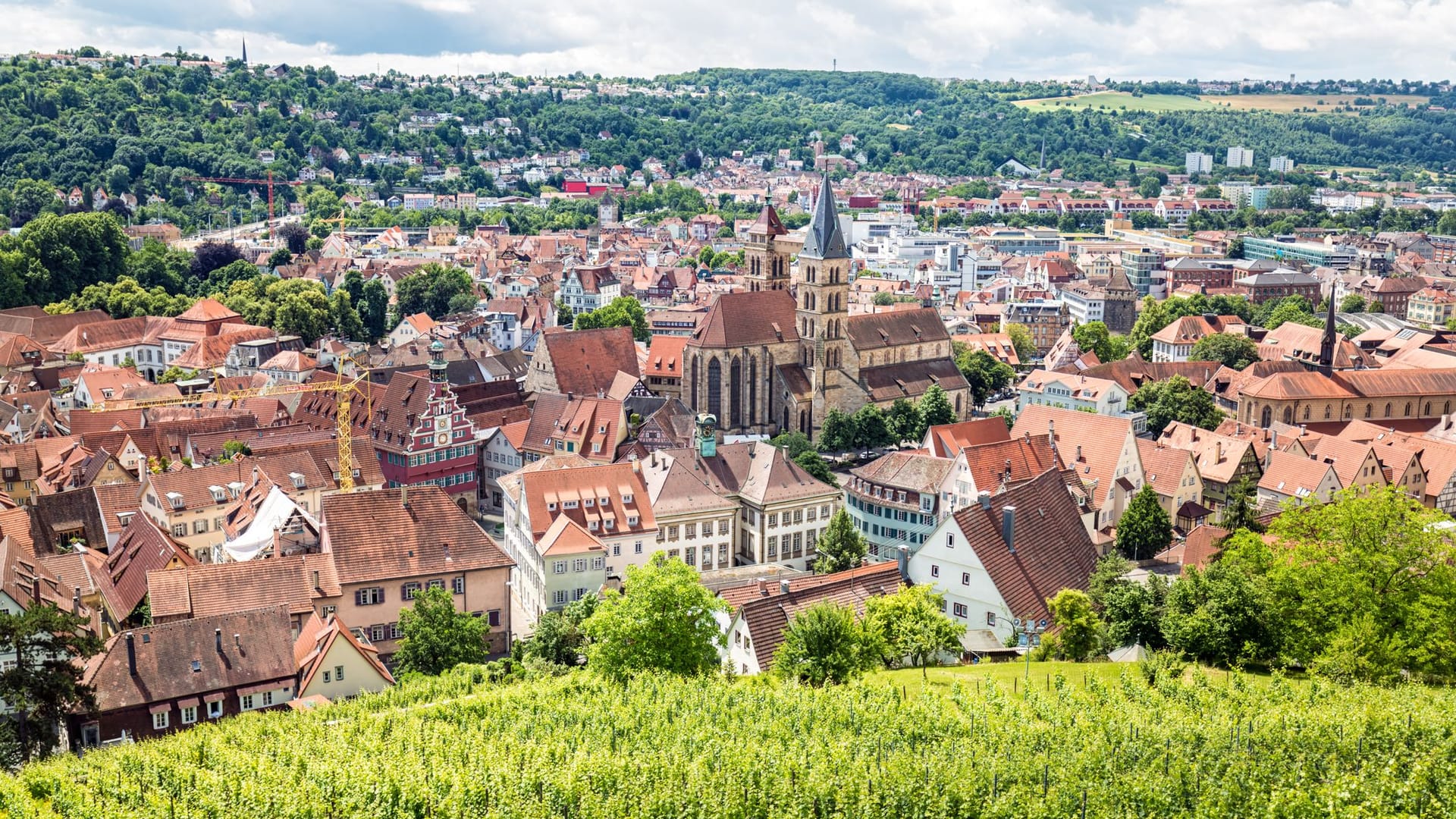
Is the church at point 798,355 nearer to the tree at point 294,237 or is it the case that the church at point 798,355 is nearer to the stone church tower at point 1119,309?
the stone church tower at point 1119,309

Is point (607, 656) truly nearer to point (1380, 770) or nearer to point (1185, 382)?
point (1380, 770)

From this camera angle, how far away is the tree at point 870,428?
95125 millimetres

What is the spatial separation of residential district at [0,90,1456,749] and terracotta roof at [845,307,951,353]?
0.37 m

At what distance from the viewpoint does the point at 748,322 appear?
98188mm

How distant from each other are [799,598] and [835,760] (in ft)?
62.8

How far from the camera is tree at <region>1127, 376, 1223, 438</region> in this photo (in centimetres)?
A: 9619

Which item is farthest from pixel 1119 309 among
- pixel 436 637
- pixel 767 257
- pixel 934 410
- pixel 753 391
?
pixel 436 637

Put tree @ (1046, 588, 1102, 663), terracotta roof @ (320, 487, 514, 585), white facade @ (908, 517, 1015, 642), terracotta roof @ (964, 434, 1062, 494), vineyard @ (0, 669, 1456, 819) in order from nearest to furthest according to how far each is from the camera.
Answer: vineyard @ (0, 669, 1456, 819), tree @ (1046, 588, 1102, 663), white facade @ (908, 517, 1015, 642), terracotta roof @ (320, 487, 514, 585), terracotta roof @ (964, 434, 1062, 494)

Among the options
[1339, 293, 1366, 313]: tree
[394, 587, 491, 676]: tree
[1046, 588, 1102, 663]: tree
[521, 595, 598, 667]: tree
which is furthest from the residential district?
[1339, 293, 1366, 313]: tree

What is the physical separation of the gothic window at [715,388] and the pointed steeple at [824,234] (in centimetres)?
1080

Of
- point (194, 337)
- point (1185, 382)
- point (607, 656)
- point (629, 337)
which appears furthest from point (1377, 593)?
point (194, 337)

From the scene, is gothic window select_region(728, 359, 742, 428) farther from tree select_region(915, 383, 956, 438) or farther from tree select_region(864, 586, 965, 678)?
tree select_region(864, 586, 965, 678)

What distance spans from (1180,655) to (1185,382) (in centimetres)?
6047

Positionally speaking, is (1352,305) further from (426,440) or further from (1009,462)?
(426,440)
